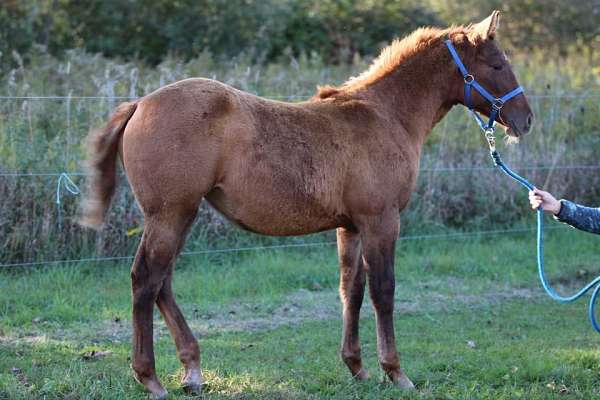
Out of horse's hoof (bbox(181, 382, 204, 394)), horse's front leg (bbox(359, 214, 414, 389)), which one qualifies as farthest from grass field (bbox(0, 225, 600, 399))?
horse's front leg (bbox(359, 214, 414, 389))

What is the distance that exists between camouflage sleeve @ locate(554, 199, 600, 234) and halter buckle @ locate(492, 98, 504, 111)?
3.67 ft

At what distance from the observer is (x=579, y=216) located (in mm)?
4254

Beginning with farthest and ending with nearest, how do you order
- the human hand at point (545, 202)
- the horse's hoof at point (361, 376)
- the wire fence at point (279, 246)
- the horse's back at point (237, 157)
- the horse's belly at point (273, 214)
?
the wire fence at point (279, 246) < the horse's hoof at point (361, 376) < the horse's belly at point (273, 214) < the horse's back at point (237, 157) < the human hand at point (545, 202)

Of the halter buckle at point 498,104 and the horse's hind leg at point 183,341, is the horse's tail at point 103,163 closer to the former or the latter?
the horse's hind leg at point 183,341

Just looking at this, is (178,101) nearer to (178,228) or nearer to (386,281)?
(178,228)

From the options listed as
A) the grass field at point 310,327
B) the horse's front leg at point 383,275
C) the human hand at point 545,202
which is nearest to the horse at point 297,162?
the horse's front leg at point 383,275

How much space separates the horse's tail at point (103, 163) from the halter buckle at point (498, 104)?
2.33 metres

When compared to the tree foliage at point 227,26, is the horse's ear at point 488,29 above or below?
below

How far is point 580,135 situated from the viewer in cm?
1015

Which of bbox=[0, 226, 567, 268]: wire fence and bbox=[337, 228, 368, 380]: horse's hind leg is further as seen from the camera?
bbox=[0, 226, 567, 268]: wire fence

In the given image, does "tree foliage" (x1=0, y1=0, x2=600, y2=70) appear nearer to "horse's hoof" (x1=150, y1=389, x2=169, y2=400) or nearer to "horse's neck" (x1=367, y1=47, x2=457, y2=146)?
"horse's neck" (x1=367, y1=47, x2=457, y2=146)

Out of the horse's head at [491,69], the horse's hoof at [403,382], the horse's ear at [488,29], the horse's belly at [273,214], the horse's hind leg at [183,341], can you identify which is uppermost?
the horse's ear at [488,29]

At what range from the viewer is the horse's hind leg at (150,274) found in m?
4.32

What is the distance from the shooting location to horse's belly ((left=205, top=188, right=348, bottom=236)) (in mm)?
4523
